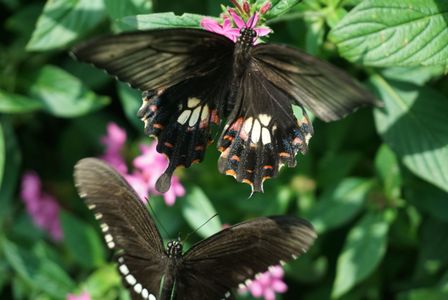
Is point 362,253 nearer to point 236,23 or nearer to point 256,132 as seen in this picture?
point 256,132

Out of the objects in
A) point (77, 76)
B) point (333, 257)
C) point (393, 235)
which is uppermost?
point (77, 76)

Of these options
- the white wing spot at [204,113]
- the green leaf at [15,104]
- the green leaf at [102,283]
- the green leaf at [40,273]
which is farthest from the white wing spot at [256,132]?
the green leaf at [40,273]

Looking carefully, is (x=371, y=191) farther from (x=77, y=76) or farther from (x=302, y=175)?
(x=77, y=76)

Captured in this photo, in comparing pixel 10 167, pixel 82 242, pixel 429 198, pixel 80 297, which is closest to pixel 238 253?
pixel 429 198

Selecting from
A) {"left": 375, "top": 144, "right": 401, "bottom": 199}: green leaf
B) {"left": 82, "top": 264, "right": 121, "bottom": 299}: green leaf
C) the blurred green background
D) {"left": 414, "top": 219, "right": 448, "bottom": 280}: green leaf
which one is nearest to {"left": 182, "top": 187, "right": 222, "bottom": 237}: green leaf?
the blurred green background

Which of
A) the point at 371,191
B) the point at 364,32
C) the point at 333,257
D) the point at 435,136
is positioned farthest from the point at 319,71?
the point at 333,257

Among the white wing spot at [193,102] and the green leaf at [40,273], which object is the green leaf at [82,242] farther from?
the white wing spot at [193,102]

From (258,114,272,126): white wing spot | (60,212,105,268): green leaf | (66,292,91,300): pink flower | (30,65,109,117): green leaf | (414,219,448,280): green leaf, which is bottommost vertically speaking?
(66,292,91,300): pink flower

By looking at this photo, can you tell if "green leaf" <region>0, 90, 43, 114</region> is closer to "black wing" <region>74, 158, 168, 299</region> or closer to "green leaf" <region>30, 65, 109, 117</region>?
"green leaf" <region>30, 65, 109, 117</region>
